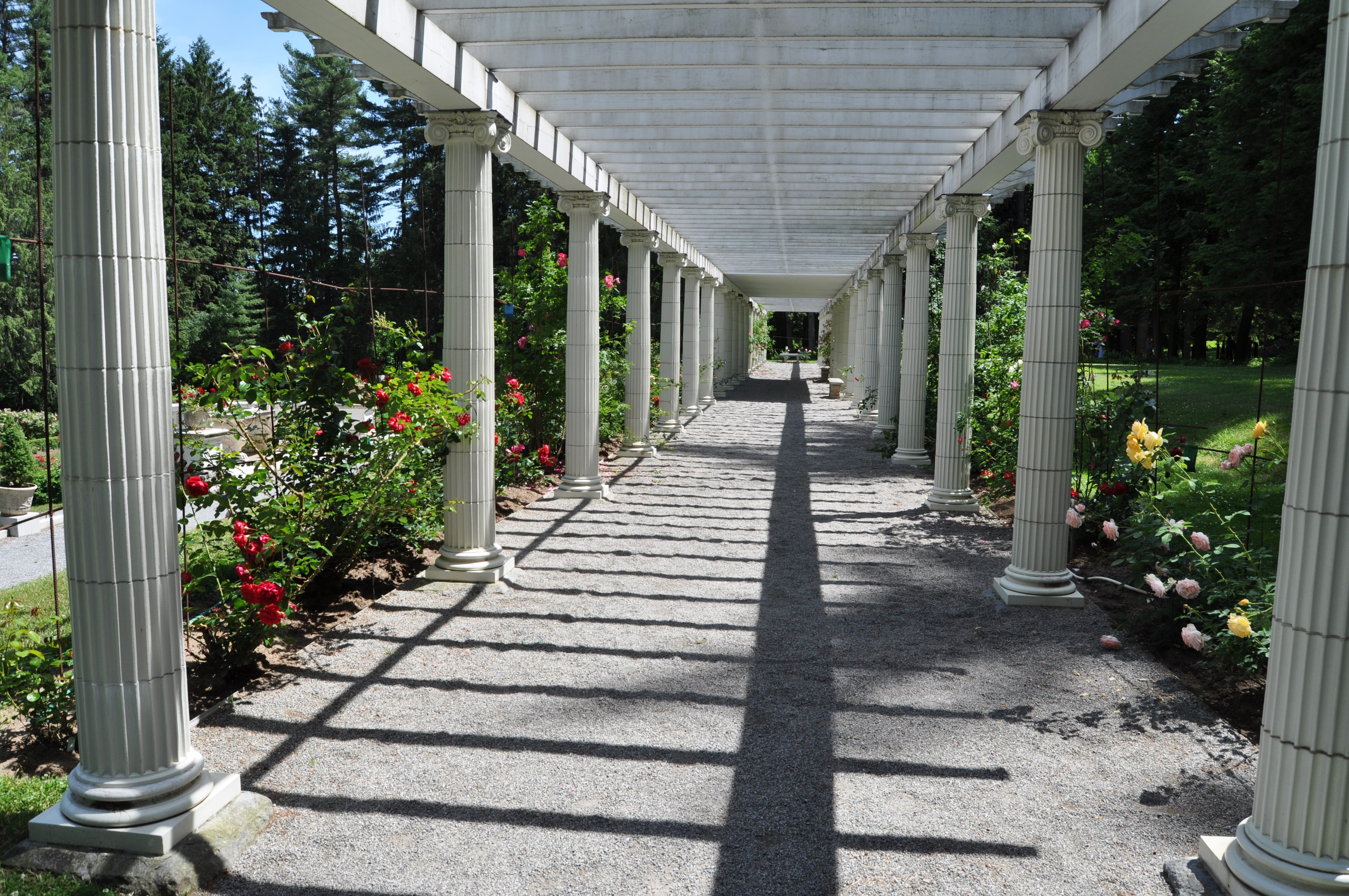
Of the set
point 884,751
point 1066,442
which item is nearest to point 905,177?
point 1066,442

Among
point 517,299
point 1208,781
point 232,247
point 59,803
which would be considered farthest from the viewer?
point 232,247

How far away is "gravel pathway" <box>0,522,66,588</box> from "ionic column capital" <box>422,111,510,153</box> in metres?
6.09

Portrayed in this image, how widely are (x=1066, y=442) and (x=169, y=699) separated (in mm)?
6591

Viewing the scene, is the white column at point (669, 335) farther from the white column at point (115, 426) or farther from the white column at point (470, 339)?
the white column at point (115, 426)

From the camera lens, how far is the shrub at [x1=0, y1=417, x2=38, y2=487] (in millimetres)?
16250

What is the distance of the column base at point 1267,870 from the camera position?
10.4 ft

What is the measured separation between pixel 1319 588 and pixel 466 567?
247 inches

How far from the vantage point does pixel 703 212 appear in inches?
635

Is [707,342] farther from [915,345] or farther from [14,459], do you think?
[14,459]

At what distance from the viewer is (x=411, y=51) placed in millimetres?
6074

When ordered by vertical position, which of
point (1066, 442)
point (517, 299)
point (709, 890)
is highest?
point (517, 299)

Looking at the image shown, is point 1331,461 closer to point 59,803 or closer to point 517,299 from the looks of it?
point 59,803

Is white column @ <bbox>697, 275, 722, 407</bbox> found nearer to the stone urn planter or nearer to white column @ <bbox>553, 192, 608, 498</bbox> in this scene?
white column @ <bbox>553, 192, 608, 498</bbox>

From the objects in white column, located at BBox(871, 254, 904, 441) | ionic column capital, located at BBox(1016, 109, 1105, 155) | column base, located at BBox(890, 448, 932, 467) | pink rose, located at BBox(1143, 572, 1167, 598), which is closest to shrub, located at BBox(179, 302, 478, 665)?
ionic column capital, located at BBox(1016, 109, 1105, 155)
